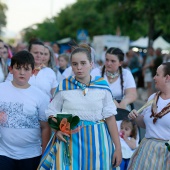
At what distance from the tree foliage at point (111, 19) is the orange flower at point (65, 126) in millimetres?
18769

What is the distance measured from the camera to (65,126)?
158 inches

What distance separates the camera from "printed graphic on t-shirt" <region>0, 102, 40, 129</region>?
4.14 metres

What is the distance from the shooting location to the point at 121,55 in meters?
6.13

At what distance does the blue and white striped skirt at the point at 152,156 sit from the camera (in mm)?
4383

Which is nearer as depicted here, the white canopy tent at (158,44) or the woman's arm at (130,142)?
the woman's arm at (130,142)

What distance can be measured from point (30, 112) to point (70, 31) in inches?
1741

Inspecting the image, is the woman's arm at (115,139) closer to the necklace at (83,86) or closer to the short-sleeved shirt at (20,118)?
the necklace at (83,86)

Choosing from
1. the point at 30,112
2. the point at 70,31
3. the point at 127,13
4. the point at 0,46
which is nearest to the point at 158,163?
the point at 30,112

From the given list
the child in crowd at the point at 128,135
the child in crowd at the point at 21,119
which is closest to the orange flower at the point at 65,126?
the child in crowd at the point at 21,119

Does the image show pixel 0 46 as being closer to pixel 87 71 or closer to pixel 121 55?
pixel 121 55

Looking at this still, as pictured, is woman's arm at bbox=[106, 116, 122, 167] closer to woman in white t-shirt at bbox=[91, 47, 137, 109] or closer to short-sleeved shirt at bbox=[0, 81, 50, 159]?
short-sleeved shirt at bbox=[0, 81, 50, 159]

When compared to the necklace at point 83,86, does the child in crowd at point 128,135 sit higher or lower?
lower

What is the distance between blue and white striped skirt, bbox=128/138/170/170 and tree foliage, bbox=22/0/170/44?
1819cm

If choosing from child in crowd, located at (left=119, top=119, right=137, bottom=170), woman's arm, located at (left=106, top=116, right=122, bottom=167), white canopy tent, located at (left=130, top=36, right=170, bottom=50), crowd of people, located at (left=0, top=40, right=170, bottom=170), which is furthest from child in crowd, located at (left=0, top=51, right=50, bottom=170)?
white canopy tent, located at (left=130, top=36, right=170, bottom=50)
